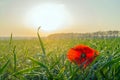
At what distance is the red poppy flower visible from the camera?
62.8 inches

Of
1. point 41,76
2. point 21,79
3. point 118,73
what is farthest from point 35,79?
point 118,73

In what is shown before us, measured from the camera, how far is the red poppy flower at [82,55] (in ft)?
5.23

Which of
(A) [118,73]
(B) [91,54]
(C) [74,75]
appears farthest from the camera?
(A) [118,73]

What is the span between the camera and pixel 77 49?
68.2 inches

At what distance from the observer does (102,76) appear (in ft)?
5.58

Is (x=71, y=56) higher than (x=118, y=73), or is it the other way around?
(x=71, y=56)

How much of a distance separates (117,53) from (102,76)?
0.28 m

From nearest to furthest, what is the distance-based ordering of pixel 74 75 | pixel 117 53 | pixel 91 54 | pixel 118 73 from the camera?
pixel 74 75
pixel 91 54
pixel 118 73
pixel 117 53

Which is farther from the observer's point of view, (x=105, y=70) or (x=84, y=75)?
(x=105, y=70)

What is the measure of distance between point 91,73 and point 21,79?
1.32ft

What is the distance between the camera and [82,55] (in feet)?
5.43

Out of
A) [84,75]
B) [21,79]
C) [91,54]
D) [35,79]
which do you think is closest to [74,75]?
[84,75]

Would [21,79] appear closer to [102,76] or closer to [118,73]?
[102,76]

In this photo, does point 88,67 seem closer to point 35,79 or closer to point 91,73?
point 91,73
